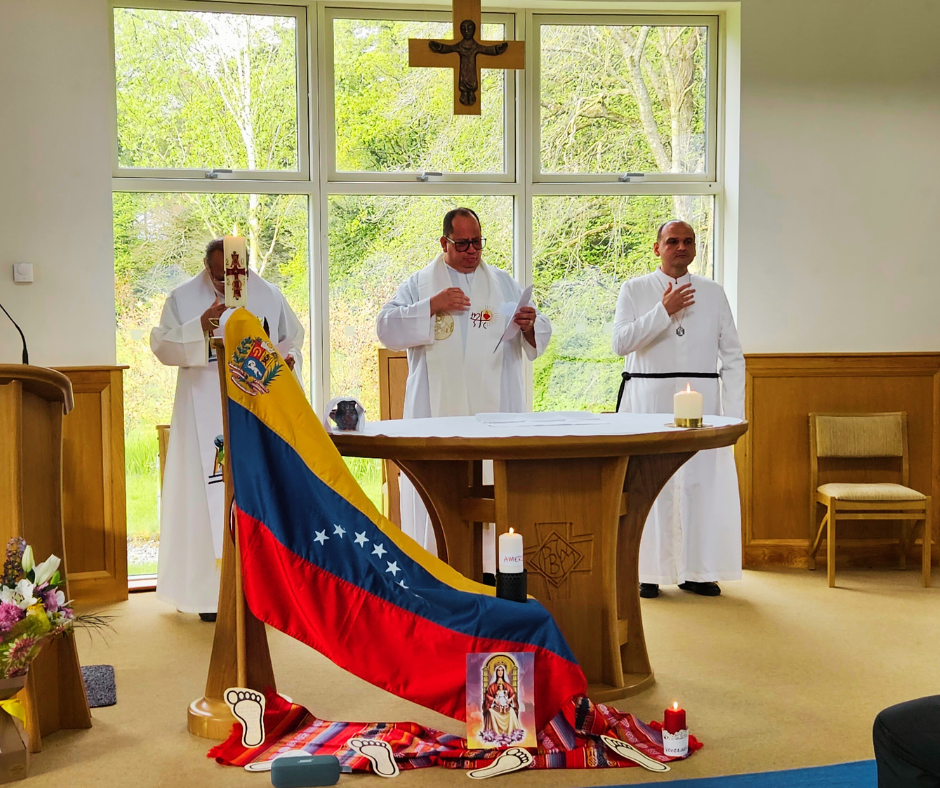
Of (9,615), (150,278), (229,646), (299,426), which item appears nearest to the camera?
(9,615)

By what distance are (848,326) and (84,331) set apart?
3.82 meters

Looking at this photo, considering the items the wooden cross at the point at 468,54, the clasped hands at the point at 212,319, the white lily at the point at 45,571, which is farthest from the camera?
the wooden cross at the point at 468,54

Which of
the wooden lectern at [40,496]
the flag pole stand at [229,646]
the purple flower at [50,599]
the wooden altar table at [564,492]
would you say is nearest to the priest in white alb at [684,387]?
the wooden altar table at [564,492]

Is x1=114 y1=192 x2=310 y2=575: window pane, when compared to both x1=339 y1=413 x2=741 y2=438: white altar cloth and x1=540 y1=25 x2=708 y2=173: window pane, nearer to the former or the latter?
x1=540 y1=25 x2=708 y2=173: window pane

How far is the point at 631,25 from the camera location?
18.2 ft

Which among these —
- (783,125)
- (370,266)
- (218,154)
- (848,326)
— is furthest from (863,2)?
(218,154)

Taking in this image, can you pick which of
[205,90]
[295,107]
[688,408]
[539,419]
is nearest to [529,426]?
[539,419]

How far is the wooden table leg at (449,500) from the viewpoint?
3.18 metres

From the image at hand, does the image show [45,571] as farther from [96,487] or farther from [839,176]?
[839,176]

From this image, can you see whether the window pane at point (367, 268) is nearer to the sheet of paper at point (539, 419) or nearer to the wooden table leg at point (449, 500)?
the sheet of paper at point (539, 419)

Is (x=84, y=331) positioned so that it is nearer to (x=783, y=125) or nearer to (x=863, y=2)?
(x=783, y=125)

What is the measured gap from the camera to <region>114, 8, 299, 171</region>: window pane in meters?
5.12

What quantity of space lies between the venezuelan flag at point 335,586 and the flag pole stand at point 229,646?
68 millimetres

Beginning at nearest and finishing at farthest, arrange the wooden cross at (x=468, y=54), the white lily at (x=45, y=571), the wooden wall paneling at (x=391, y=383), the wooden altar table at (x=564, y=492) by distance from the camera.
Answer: the white lily at (x=45, y=571)
the wooden altar table at (x=564, y=492)
the wooden cross at (x=468, y=54)
the wooden wall paneling at (x=391, y=383)
